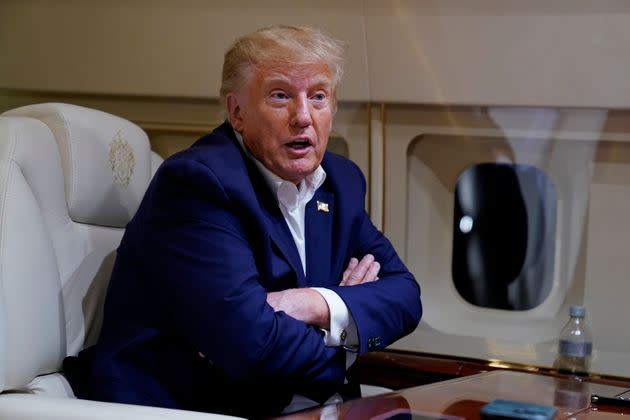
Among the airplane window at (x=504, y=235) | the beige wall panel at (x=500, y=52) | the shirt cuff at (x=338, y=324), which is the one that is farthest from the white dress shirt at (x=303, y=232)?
the airplane window at (x=504, y=235)

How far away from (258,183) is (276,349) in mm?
450

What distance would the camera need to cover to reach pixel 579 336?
10.3 ft

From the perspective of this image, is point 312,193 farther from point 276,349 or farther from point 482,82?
Answer: point 482,82

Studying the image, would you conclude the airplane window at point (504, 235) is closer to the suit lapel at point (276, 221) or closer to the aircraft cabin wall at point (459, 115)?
the aircraft cabin wall at point (459, 115)

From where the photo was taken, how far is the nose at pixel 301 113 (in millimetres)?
2484

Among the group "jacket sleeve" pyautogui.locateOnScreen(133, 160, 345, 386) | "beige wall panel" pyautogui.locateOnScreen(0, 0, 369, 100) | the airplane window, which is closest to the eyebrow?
"jacket sleeve" pyautogui.locateOnScreen(133, 160, 345, 386)

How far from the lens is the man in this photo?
7.48 feet

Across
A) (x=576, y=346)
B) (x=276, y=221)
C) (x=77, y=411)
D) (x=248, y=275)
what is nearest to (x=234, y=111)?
(x=276, y=221)

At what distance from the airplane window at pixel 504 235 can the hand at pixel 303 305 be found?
42.0 inches

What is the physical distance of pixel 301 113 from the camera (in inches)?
97.9

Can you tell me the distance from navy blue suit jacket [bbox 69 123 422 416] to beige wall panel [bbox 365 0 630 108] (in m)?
0.67

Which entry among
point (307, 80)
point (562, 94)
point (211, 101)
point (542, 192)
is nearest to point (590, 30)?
point (562, 94)

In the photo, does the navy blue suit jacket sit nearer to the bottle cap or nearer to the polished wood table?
the polished wood table

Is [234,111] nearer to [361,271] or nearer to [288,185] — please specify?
[288,185]
